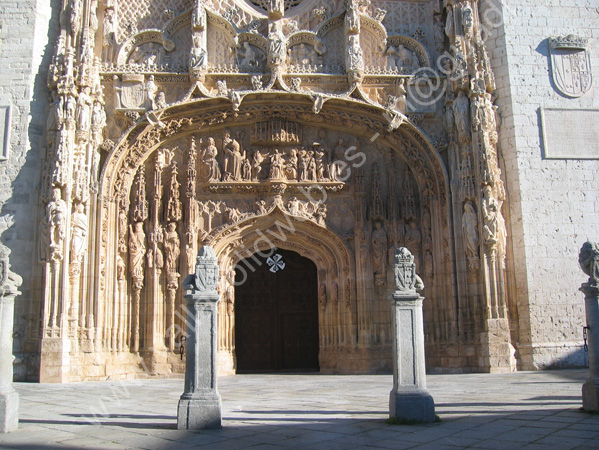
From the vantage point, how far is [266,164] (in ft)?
51.0

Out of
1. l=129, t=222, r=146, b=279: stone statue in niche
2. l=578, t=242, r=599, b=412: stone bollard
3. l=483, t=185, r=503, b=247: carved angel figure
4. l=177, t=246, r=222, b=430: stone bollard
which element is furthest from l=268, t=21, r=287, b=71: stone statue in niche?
l=578, t=242, r=599, b=412: stone bollard

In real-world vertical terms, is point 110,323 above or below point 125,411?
above

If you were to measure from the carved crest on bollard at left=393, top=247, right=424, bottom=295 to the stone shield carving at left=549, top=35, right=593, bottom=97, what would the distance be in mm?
9639

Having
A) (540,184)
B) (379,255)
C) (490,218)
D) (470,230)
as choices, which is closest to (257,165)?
(379,255)

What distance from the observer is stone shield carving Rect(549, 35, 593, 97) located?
14.8m

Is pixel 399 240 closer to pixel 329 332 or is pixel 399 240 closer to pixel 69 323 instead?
pixel 329 332

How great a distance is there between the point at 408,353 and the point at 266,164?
923 centimetres

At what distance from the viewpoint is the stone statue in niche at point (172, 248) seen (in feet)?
48.2

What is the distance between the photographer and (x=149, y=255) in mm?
14703


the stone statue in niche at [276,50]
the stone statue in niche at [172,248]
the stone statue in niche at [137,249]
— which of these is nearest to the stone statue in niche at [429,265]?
the stone statue in niche at [276,50]

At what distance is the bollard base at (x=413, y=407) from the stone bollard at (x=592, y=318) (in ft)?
6.37

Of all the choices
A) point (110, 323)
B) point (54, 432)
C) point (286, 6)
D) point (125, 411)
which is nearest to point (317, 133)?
point (286, 6)

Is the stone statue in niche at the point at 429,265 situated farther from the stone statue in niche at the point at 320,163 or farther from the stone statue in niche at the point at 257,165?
the stone statue in niche at the point at 257,165

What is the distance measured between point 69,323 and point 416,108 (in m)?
9.67
